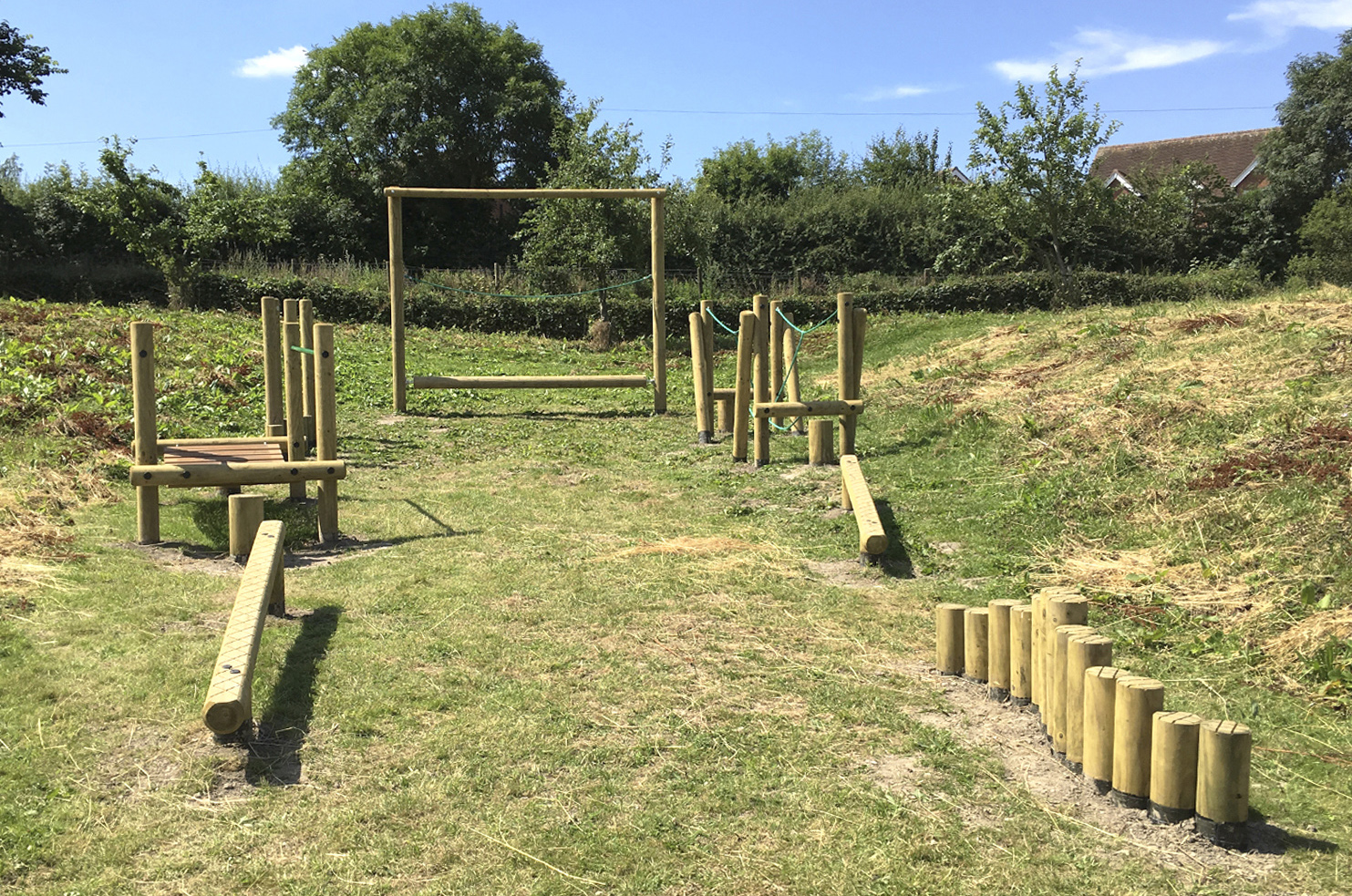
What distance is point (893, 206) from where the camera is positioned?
29891 millimetres

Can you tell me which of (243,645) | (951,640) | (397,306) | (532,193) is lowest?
(951,640)

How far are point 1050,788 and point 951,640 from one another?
3.91ft

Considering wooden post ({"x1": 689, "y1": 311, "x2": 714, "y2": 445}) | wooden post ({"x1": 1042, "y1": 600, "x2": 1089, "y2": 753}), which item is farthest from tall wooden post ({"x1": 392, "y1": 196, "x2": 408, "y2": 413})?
wooden post ({"x1": 1042, "y1": 600, "x2": 1089, "y2": 753})

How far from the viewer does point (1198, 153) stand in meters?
43.8

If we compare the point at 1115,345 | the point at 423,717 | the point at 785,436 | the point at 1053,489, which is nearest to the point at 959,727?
the point at 423,717

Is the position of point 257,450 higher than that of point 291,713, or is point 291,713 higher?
point 257,450

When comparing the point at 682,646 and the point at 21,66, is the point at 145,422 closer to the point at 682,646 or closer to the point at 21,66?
the point at 682,646

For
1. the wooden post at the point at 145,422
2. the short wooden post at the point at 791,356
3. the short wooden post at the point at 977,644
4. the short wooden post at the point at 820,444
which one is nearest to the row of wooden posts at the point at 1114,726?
the short wooden post at the point at 977,644

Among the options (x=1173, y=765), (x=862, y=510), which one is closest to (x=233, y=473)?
(x=862, y=510)

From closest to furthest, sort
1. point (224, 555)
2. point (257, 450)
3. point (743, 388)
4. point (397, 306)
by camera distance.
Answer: point (224, 555)
point (257, 450)
point (743, 388)
point (397, 306)

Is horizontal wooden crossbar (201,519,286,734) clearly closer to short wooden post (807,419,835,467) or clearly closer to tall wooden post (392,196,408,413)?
short wooden post (807,419,835,467)

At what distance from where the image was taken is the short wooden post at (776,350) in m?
11.1

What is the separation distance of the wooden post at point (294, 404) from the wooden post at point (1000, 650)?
16.1 feet

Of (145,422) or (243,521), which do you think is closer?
(243,521)
